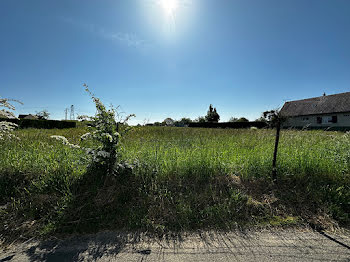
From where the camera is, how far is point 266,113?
3.44 m

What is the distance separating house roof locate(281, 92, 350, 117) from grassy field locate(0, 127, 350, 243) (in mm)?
24006

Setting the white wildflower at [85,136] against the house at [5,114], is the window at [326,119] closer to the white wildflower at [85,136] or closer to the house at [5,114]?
the white wildflower at [85,136]

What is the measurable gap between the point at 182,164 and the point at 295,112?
3664 cm

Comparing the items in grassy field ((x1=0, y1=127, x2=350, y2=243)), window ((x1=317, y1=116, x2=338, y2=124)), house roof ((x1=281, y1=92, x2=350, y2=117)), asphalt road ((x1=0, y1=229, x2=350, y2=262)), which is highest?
house roof ((x1=281, y1=92, x2=350, y2=117))

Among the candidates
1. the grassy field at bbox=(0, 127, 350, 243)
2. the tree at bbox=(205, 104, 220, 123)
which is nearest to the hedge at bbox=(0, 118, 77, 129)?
the grassy field at bbox=(0, 127, 350, 243)

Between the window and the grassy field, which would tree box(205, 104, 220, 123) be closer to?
the window

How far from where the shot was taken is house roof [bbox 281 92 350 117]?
24.5m

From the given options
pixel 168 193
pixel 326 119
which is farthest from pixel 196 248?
pixel 326 119

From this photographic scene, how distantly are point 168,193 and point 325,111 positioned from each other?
35.2 m

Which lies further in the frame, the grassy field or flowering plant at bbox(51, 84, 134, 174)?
flowering plant at bbox(51, 84, 134, 174)

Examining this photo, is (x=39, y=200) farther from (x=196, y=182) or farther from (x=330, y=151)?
(x=330, y=151)

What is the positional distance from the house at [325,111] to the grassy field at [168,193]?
945 inches

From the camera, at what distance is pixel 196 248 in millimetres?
1774

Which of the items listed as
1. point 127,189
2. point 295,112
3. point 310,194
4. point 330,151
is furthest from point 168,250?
point 295,112
